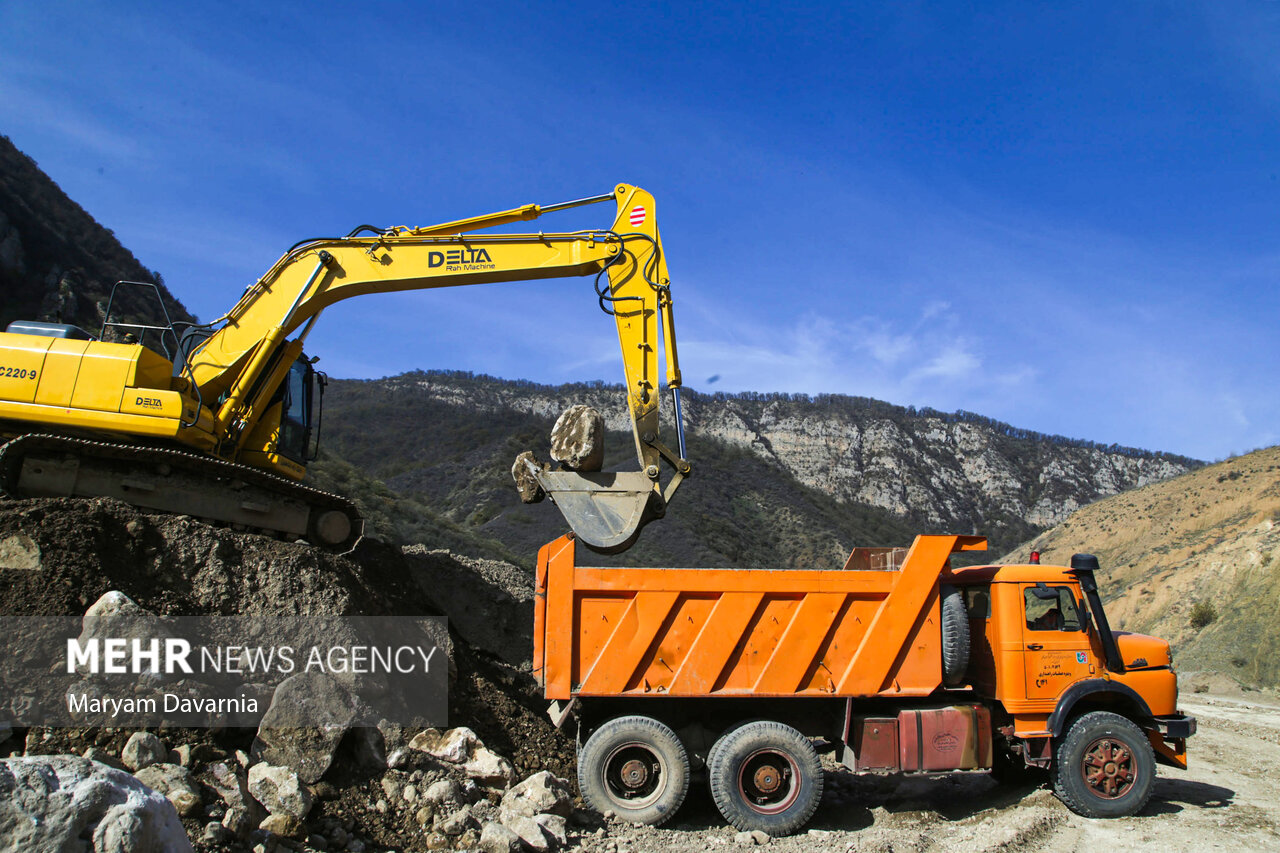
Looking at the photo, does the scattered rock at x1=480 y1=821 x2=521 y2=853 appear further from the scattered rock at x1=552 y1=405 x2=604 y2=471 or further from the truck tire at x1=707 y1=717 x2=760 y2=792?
the scattered rock at x1=552 y1=405 x2=604 y2=471

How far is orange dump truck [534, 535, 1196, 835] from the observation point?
22.3ft

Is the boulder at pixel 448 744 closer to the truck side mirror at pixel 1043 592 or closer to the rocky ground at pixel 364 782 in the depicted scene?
the rocky ground at pixel 364 782

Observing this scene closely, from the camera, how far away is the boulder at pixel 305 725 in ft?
19.4

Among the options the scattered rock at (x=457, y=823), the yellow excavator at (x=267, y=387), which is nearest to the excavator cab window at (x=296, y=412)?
the yellow excavator at (x=267, y=387)

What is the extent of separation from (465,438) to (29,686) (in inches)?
1713

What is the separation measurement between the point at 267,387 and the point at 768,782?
7.26 m

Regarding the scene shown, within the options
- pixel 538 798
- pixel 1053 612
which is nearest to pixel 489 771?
pixel 538 798

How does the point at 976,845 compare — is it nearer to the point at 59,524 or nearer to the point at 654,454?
the point at 654,454

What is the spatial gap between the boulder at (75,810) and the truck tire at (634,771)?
3338 millimetres

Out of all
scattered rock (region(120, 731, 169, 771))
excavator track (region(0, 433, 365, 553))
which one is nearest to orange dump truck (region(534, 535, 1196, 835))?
scattered rock (region(120, 731, 169, 771))

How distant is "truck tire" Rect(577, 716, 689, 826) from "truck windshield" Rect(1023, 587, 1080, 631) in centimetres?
337

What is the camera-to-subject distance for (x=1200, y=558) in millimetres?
26344

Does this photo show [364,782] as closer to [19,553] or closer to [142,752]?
[142,752]

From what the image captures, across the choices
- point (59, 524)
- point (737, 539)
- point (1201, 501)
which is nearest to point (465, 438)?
point (737, 539)
